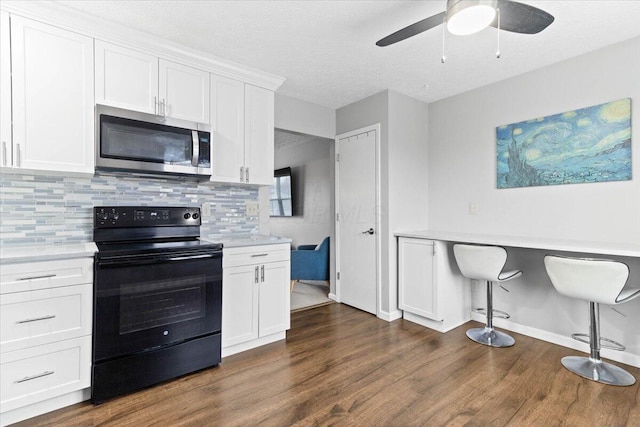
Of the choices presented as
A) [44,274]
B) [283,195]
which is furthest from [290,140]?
[44,274]

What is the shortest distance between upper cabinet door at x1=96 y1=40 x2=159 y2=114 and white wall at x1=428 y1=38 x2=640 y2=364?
2965 mm

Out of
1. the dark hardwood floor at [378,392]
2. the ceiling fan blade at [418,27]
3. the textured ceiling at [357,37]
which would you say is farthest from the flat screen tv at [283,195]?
the ceiling fan blade at [418,27]

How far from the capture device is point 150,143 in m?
2.30

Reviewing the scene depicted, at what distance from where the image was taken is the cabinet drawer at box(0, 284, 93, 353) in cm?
169

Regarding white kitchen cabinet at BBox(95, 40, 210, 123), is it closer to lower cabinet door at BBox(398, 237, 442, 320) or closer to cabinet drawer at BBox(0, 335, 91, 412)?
cabinet drawer at BBox(0, 335, 91, 412)

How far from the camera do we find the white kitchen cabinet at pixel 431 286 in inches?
120

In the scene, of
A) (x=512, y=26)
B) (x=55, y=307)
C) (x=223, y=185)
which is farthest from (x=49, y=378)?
(x=512, y=26)

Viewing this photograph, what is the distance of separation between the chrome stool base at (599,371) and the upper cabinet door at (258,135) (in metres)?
2.81

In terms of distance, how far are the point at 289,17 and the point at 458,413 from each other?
8.83 ft

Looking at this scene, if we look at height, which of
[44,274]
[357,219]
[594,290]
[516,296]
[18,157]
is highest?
[18,157]

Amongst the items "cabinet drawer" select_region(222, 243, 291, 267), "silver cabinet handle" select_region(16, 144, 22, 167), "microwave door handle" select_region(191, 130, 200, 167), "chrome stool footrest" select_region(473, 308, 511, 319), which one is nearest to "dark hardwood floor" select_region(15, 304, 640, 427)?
"chrome stool footrest" select_region(473, 308, 511, 319)

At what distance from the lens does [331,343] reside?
278cm

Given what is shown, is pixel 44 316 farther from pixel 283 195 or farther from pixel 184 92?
pixel 283 195

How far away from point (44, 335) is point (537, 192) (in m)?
3.81
